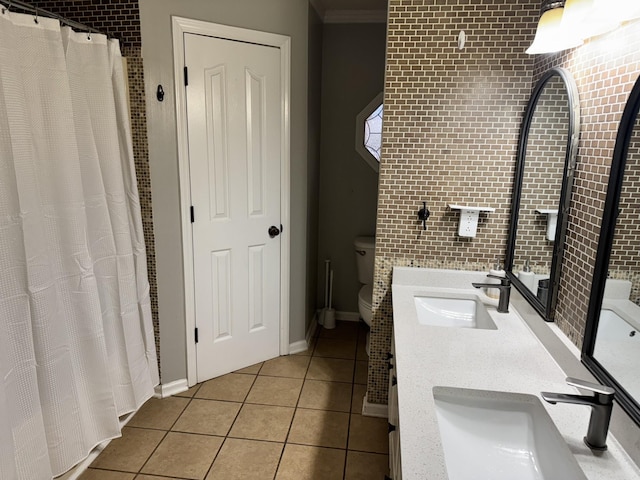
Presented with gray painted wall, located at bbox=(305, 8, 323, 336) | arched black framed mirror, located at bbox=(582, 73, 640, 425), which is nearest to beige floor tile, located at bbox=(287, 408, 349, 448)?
gray painted wall, located at bbox=(305, 8, 323, 336)

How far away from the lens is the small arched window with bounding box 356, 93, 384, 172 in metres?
3.30

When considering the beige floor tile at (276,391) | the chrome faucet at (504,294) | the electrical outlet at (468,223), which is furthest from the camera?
the beige floor tile at (276,391)

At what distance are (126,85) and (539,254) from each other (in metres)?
2.03

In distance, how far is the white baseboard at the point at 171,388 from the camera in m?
2.54

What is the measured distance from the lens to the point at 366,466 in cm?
205

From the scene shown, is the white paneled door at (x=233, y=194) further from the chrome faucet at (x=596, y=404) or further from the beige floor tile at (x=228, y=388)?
the chrome faucet at (x=596, y=404)

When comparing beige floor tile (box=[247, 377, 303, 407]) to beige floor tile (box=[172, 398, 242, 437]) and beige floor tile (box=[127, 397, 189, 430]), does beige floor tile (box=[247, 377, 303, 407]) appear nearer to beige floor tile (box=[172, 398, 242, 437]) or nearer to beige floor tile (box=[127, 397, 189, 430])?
beige floor tile (box=[172, 398, 242, 437])

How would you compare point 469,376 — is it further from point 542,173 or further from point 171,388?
point 171,388

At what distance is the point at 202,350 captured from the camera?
267cm

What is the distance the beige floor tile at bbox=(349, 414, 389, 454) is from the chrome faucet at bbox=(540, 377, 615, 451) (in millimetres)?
1289

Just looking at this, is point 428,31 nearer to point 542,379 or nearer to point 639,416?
point 542,379

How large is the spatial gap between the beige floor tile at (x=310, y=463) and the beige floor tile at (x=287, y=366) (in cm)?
68

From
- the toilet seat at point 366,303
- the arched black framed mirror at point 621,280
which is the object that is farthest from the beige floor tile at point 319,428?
the arched black framed mirror at point 621,280

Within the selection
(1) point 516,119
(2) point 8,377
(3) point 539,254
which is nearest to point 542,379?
(3) point 539,254
